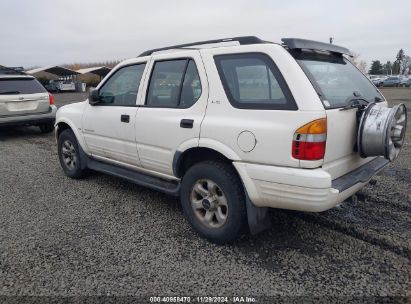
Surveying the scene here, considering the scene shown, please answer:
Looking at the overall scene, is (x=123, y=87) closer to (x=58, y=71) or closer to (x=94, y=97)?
(x=94, y=97)

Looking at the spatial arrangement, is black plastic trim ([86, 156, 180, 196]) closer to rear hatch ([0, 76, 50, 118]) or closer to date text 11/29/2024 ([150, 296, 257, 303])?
date text 11/29/2024 ([150, 296, 257, 303])

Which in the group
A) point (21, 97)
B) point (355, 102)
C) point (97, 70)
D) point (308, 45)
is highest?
point (97, 70)

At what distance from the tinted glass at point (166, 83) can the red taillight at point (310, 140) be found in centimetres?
135

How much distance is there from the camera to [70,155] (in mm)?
5227

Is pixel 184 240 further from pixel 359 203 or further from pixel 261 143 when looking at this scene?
pixel 359 203

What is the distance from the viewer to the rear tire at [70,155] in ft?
16.4

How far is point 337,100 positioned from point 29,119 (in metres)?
7.90

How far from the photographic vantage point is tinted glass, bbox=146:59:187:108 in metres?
3.47

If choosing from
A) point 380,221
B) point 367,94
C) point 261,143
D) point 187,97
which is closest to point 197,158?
point 187,97

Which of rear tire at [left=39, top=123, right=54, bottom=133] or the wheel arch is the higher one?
the wheel arch

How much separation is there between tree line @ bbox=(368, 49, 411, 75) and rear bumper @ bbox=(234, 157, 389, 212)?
96344 millimetres

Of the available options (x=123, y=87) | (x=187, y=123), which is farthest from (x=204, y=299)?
(x=123, y=87)

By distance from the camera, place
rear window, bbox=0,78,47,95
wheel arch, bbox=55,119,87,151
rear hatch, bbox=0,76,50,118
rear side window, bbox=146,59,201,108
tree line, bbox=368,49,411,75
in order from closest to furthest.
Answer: rear side window, bbox=146,59,201,108
wheel arch, bbox=55,119,87,151
rear hatch, bbox=0,76,50,118
rear window, bbox=0,78,47,95
tree line, bbox=368,49,411,75

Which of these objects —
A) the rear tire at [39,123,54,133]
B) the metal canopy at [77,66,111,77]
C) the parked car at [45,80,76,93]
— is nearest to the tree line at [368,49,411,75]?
the metal canopy at [77,66,111,77]
